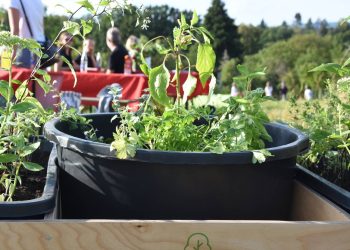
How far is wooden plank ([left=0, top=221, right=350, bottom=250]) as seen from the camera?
85cm

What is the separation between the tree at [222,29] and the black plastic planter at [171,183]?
42.9 meters

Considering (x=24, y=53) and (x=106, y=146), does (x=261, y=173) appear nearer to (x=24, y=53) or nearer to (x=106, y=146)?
(x=106, y=146)

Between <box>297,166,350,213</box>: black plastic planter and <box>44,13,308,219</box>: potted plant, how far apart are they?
8 cm

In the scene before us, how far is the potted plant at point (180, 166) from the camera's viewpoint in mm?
933

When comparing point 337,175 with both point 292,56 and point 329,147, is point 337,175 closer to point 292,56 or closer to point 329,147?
point 329,147

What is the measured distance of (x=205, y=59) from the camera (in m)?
Result: 1.10

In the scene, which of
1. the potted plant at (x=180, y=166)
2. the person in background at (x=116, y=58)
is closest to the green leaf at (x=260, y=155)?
the potted plant at (x=180, y=166)

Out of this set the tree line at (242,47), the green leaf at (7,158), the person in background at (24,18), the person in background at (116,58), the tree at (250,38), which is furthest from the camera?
the tree at (250,38)

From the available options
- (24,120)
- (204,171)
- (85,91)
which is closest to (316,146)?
(204,171)

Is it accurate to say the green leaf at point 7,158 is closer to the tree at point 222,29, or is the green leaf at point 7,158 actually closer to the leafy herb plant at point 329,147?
the leafy herb plant at point 329,147

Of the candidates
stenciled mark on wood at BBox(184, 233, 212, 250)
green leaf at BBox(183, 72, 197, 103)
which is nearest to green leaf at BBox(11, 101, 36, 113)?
green leaf at BBox(183, 72, 197, 103)

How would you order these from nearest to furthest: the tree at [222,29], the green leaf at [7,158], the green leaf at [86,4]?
the green leaf at [7,158], the green leaf at [86,4], the tree at [222,29]

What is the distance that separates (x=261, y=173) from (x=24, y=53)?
2.96 meters

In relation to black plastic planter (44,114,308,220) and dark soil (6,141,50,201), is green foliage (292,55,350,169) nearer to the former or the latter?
black plastic planter (44,114,308,220)
